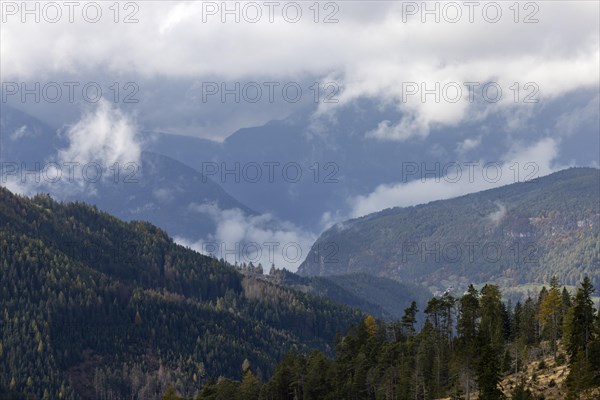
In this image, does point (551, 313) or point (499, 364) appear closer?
point (499, 364)

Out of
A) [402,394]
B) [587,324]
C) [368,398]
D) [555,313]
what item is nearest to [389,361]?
[368,398]

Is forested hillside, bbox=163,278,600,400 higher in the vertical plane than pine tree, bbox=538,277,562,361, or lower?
lower

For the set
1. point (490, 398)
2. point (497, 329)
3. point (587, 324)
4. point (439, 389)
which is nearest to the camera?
point (490, 398)

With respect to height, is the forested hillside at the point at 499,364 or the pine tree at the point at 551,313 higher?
the pine tree at the point at 551,313

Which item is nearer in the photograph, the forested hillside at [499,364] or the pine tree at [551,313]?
the forested hillside at [499,364]

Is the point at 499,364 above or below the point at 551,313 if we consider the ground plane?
below

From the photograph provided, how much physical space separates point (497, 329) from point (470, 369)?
28630mm

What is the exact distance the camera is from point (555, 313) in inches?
7574

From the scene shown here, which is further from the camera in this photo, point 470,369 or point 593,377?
point 470,369

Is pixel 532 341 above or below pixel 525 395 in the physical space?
above

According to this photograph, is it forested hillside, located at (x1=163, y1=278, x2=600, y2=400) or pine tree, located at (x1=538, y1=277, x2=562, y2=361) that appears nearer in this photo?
forested hillside, located at (x1=163, y1=278, x2=600, y2=400)

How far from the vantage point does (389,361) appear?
7781 inches

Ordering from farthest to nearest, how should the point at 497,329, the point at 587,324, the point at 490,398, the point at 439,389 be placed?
the point at 497,329, the point at 439,389, the point at 587,324, the point at 490,398

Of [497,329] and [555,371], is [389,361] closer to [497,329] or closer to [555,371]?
[497,329]
